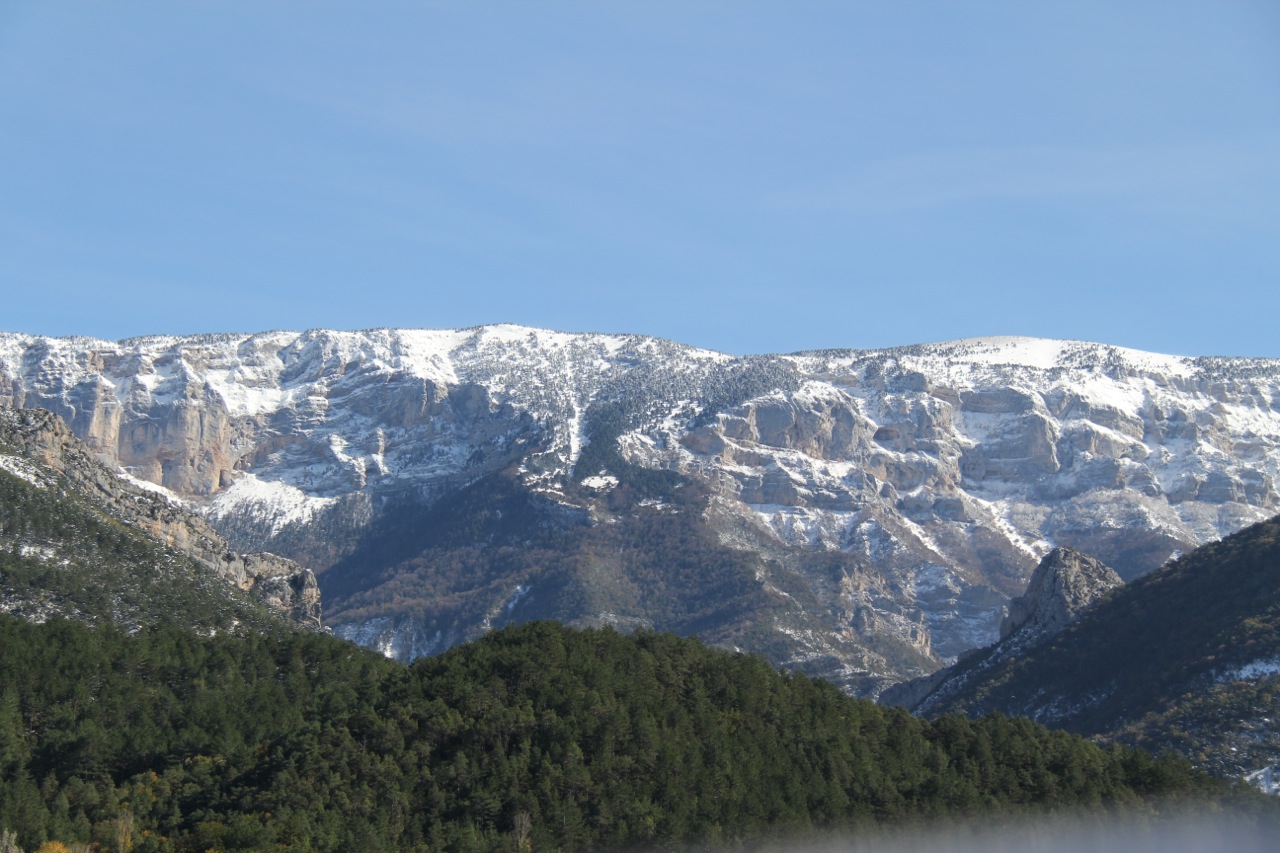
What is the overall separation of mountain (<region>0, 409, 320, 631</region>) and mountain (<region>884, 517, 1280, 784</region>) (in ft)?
230

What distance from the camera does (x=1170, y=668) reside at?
497 ft

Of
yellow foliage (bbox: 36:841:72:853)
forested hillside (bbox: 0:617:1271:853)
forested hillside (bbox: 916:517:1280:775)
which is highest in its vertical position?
forested hillside (bbox: 916:517:1280:775)

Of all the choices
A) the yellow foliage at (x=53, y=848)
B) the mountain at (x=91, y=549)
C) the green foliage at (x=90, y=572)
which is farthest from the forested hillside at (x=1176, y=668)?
the yellow foliage at (x=53, y=848)

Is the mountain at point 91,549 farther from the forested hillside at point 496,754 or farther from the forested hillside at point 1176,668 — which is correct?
the forested hillside at point 1176,668

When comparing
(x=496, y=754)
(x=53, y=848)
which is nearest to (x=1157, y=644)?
(x=496, y=754)

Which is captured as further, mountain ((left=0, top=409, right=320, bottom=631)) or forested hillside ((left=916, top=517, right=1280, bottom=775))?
mountain ((left=0, top=409, right=320, bottom=631))

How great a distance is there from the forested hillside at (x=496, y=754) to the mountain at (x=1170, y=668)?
15940 mm

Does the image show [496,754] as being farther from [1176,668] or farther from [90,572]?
[1176,668]

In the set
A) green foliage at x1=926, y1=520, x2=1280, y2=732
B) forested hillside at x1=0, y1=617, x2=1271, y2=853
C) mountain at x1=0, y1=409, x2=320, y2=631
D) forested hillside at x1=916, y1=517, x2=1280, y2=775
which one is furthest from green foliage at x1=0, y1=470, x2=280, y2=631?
green foliage at x1=926, y1=520, x2=1280, y2=732

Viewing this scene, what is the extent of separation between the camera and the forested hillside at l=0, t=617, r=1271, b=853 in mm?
96688

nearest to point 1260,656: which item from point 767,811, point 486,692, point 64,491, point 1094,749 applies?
point 1094,749

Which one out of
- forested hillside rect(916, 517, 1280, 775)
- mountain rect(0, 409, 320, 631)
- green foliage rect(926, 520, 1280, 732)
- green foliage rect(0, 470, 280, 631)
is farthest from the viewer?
green foliage rect(926, 520, 1280, 732)

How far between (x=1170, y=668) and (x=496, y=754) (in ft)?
233

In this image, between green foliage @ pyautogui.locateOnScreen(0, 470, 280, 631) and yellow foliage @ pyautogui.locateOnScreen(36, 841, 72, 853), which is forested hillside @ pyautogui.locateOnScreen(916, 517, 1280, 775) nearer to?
green foliage @ pyautogui.locateOnScreen(0, 470, 280, 631)
